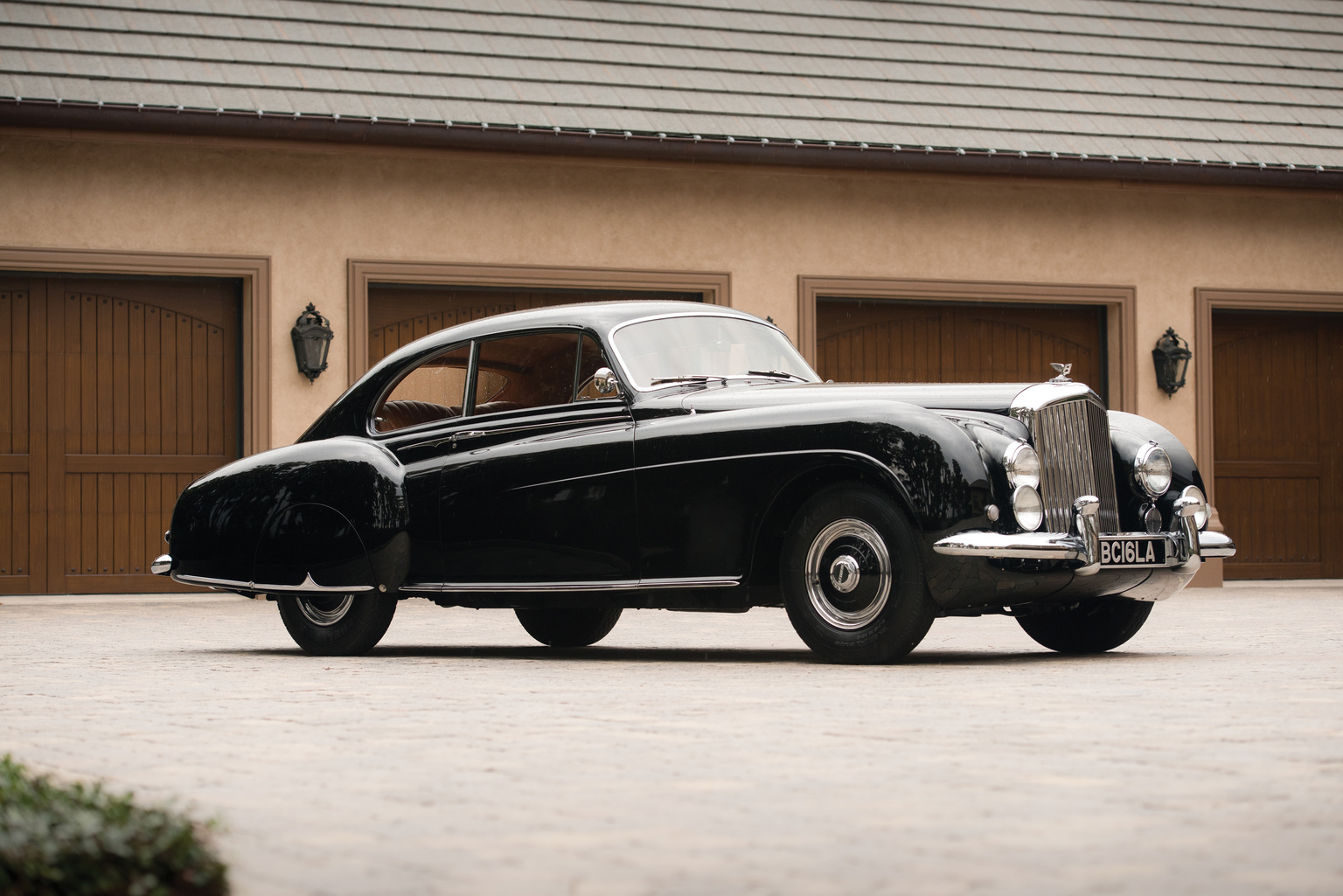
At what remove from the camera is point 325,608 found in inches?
356

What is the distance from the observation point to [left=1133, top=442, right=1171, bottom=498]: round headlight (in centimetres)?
816

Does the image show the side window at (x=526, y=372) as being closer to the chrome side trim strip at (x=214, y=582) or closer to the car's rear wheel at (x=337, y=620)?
the car's rear wheel at (x=337, y=620)

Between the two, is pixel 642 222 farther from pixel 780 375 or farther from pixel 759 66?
pixel 780 375

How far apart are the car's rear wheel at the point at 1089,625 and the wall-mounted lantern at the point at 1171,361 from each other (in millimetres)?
7866

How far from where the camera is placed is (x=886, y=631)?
7375 mm

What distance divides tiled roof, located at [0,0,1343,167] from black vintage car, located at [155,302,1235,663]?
5.47m

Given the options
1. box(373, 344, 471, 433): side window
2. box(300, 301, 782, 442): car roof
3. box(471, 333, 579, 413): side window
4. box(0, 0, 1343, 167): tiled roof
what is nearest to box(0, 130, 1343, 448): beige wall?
box(0, 0, 1343, 167): tiled roof

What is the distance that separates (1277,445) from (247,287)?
30.3 feet

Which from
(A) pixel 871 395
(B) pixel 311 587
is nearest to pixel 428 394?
(B) pixel 311 587

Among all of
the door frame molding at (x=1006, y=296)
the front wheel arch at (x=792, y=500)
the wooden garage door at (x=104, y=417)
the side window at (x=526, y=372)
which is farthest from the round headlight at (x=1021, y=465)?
the wooden garage door at (x=104, y=417)

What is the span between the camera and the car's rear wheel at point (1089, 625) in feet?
27.6

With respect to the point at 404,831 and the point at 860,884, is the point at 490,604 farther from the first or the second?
the point at 860,884

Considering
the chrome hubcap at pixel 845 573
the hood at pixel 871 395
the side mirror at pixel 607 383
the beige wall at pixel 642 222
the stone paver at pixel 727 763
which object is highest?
the beige wall at pixel 642 222

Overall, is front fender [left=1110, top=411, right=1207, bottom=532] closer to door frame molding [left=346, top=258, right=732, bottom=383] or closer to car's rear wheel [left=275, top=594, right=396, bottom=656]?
car's rear wheel [left=275, top=594, right=396, bottom=656]
